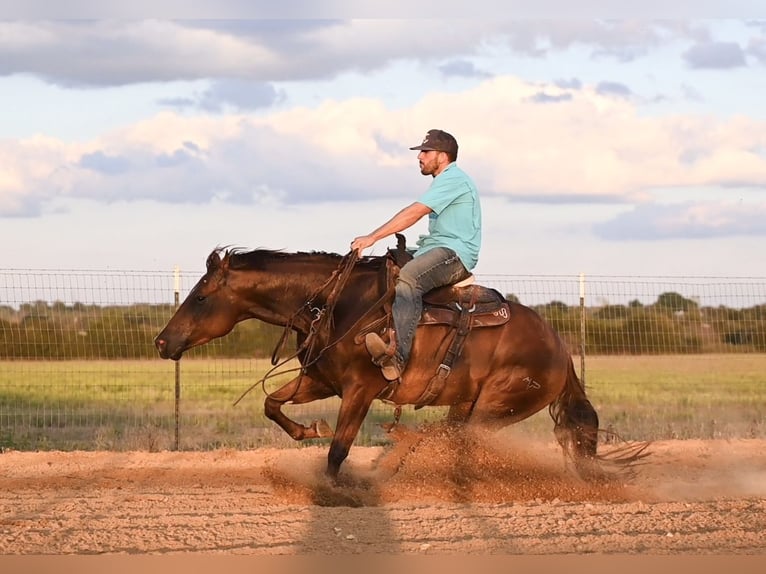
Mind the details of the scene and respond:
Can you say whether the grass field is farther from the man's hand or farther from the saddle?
the man's hand

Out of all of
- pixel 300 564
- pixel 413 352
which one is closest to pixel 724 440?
pixel 413 352

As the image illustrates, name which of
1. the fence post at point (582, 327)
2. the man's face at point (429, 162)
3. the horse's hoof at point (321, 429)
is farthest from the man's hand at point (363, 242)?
the fence post at point (582, 327)

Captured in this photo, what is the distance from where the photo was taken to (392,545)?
7695mm

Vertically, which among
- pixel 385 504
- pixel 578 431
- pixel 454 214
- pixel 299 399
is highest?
pixel 454 214

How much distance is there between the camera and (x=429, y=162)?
34.3 ft

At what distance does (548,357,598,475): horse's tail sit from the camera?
11.0 m

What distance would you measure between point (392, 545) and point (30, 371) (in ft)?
31.6

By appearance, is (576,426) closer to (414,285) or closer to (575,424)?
(575,424)

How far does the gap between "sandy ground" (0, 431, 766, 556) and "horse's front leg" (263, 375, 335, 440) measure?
14.4 inches

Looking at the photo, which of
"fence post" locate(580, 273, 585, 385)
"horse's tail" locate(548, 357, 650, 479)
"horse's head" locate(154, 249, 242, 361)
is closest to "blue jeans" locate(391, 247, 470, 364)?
"horse's head" locate(154, 249, 242, 361)

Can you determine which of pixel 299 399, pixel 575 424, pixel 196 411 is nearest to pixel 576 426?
pixel 575 424

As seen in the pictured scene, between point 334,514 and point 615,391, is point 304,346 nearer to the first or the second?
point 334,514

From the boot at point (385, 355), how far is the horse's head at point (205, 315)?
1.38m

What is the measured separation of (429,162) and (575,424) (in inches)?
107
